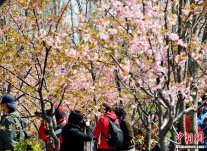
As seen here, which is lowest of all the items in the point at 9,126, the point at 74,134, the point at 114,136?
the point at 114,136

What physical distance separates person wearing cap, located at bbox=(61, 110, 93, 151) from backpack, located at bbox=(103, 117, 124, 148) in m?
1.12

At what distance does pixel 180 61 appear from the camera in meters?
5.28

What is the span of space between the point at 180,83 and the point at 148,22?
36.8 inches

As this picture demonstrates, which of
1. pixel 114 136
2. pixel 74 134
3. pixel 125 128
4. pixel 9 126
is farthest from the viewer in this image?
pixel 125 128

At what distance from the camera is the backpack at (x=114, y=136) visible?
7273mm

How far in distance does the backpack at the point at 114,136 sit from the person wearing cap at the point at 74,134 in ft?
3.67

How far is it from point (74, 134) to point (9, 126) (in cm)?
98

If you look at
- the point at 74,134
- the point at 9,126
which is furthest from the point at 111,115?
the point at 9,126

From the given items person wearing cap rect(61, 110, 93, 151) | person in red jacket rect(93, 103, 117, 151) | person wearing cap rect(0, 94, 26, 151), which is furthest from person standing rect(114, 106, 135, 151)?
person wearing cap rect(0, 94, 26, 151)

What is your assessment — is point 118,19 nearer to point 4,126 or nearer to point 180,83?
point 180,83

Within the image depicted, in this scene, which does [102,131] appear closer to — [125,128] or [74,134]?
[125,128]

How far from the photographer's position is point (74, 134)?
6.11 meters

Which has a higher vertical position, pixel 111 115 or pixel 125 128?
pixel 111 115

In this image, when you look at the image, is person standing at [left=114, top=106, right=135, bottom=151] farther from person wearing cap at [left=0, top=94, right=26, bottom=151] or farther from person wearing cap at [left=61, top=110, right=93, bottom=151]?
person wearing cap at [left=0, top=94, right=26, bottom=151]
